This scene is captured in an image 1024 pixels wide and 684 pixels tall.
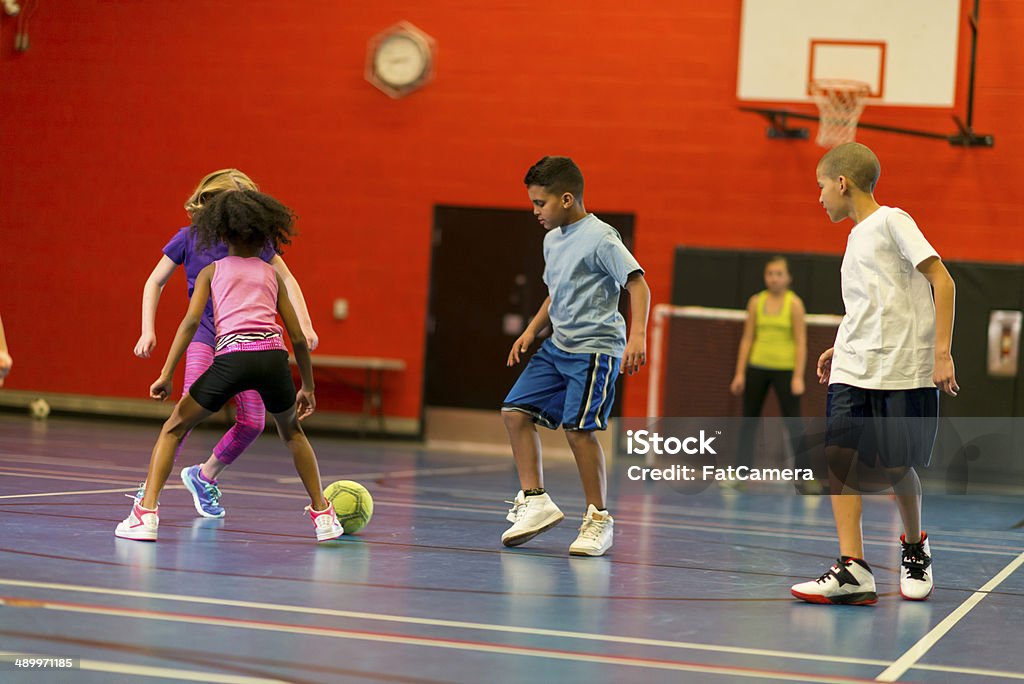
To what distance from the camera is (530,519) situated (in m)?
5.85

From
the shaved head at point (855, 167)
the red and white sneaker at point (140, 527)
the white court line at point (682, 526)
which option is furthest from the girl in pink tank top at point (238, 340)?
the shaved head at point (855, 167)

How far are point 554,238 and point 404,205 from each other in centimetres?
740

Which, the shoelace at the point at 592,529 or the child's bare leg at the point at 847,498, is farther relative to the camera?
the shoelace at the point at 592,529

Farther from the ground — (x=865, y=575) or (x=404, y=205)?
(x=404, y=205)

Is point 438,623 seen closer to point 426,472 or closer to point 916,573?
point 916,573

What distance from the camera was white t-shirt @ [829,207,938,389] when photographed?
4691 mm

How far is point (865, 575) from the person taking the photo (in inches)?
185

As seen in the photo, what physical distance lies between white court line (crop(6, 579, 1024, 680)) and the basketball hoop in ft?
27.7

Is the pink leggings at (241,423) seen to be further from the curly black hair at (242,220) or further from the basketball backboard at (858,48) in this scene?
the basketball backboard at (858,48)

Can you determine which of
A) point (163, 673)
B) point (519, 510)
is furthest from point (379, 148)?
point (163, 673)

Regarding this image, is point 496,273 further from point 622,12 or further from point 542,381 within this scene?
point 542,381

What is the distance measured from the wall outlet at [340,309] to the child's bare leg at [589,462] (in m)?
7.79

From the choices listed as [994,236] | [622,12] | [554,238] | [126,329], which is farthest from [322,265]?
[554,238]

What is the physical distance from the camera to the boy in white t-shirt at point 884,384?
4660 millimetres
